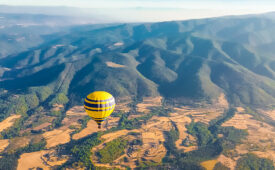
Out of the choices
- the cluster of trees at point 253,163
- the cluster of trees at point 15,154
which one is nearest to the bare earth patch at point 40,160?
the cluster of trees at point 15,154

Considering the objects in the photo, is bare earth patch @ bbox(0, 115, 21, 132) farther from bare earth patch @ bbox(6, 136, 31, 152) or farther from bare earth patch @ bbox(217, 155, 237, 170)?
bare earth patch @ bbox(217, 155, 237, 170)

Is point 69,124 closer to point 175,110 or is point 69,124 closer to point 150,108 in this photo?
point 150,108

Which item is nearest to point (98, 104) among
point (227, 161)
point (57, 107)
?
point (227, 161)

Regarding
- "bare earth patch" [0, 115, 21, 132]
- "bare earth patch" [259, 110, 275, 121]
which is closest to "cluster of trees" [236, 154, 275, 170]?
"bare earth patch" [259, 110, 275, 121]

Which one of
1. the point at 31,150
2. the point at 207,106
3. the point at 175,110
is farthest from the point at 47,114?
the point at 207,106

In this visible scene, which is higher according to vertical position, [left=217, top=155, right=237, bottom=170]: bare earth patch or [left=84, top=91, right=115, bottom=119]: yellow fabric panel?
[left=84, top=91, right=115, bottom=119]: yellow fabric panel

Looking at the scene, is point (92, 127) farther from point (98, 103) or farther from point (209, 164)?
point (209, 164)

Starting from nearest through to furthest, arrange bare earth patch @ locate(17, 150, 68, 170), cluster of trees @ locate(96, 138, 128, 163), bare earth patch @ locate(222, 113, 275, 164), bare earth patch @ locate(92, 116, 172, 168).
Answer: bare earth patch @ locate(17, 150, 68, 170) → bare earth patch @ locate(92, 116, 172, 168) → cluster of trees @ locate(96, 138, 128, 163) → bare earth patch @ locate(222, 113, 275, 164)

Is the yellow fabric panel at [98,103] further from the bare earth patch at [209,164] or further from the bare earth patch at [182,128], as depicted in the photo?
the bare earth patch at [182,128]
